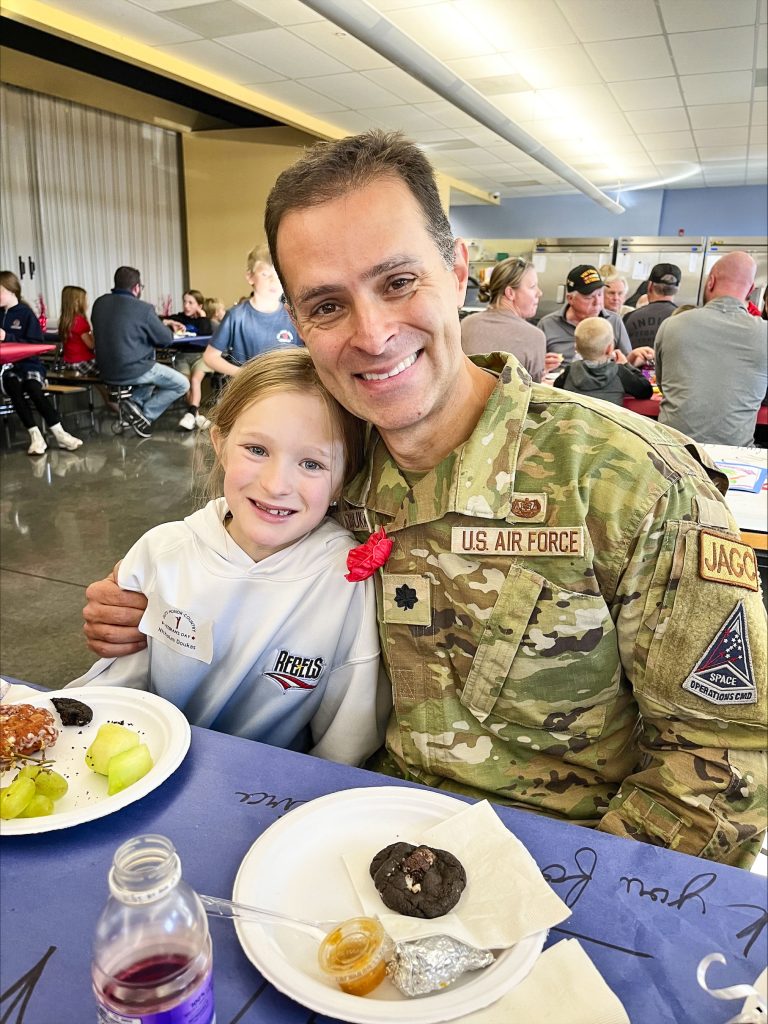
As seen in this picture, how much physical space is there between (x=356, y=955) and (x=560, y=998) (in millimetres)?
210

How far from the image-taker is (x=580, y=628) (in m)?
1.20

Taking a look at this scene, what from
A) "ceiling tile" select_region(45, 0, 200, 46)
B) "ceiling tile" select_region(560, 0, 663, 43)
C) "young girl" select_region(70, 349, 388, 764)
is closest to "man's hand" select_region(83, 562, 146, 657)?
"young girl" select_region(70, 349, 388, 764)

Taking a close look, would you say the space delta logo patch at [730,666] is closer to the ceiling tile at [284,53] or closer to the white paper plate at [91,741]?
the white paper plate at [91,741]

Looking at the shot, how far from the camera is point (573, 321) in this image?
6043 millimetres

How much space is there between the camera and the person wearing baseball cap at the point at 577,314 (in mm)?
5680

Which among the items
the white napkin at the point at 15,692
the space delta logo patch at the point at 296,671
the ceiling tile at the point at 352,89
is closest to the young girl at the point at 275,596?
the space delta logo patch at the point at 296,671

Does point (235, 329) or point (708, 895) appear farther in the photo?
point (235, 329)

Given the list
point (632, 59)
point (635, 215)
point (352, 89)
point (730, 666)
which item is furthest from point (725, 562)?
point (635, 215)

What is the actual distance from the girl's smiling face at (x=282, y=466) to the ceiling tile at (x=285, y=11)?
6148 millimetres

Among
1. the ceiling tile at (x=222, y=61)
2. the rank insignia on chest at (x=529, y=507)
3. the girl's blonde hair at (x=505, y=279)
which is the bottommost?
the rank insignia on chest at (x=529, y=507)

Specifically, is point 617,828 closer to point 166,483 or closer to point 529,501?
point 529,501

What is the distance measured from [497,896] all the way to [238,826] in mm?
346

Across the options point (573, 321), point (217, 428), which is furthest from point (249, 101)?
point (217, 428)

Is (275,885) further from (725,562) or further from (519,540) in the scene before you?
(725,562)
